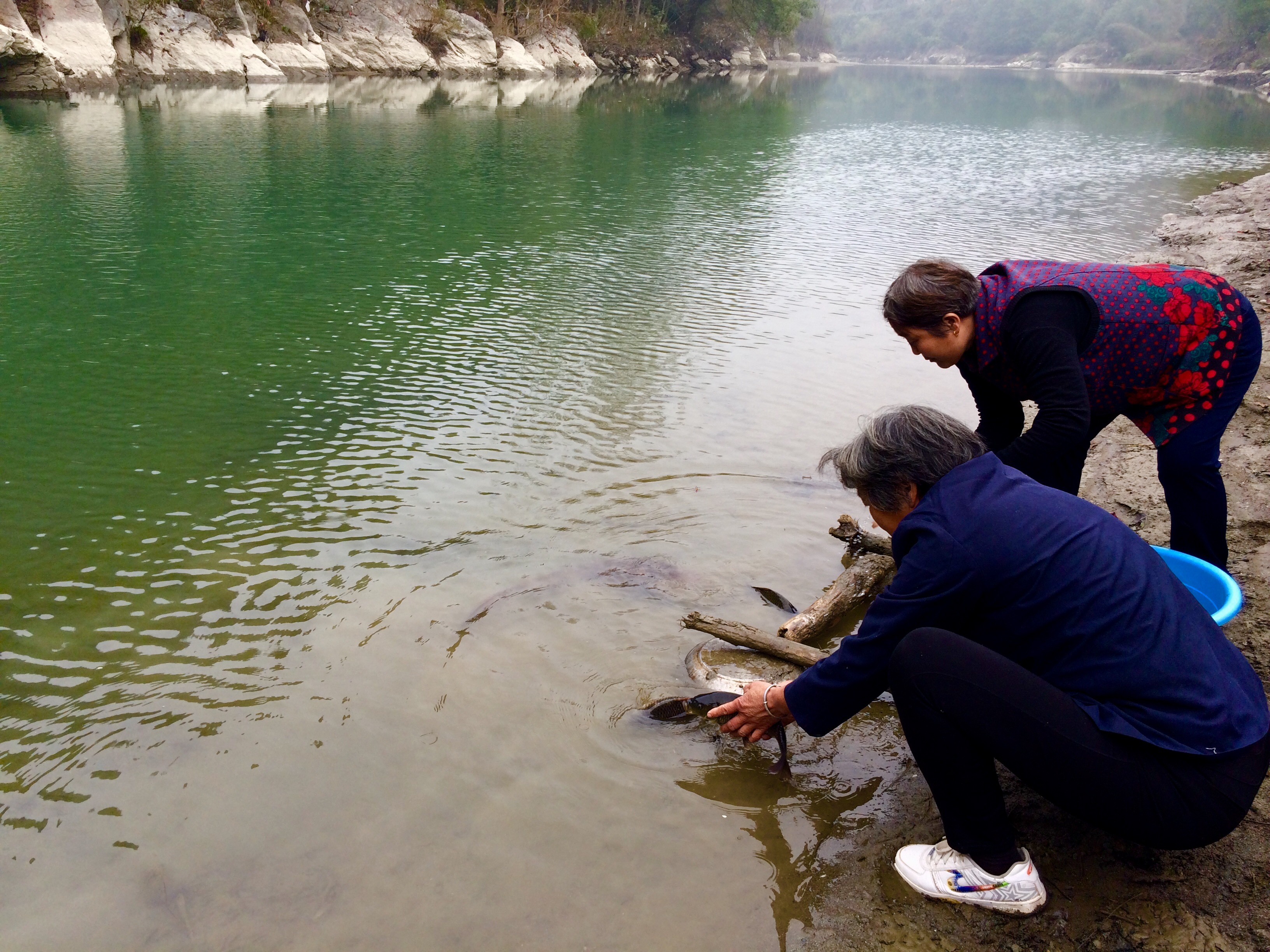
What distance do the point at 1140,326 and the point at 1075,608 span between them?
1469 millimetres

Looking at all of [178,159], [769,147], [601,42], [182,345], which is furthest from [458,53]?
[182,345]

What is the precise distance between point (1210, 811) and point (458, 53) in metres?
46.5

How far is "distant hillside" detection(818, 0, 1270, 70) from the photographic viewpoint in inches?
3255

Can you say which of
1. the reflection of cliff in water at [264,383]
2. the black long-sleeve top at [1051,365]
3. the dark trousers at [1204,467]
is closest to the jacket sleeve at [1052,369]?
the black long-sleeve top at [1051,365]

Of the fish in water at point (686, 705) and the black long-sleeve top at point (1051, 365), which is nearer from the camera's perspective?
the black long-sleeve top at point (1051, 365)

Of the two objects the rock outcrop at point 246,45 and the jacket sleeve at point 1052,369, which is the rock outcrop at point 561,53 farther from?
the jacket sleeve at point 1052,369

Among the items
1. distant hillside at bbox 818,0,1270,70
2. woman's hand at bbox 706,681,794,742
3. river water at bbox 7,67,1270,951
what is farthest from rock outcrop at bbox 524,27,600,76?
distant hillside at bbox 818,0,1270,70

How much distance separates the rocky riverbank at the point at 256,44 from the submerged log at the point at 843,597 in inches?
1112

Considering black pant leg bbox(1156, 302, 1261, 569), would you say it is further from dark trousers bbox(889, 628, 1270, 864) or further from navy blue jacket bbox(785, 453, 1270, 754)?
dark trousers bbox(889, 628, 1270, 864)

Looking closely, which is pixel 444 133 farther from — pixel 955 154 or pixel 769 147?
pixel 955 154

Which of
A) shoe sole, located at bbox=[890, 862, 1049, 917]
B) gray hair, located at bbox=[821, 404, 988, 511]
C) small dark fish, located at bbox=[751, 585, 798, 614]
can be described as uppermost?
gray hair, located at bbox=[821, 404, 988, 511]

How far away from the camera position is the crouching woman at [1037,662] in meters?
2.04

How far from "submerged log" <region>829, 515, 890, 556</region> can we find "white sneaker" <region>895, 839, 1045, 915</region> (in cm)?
205

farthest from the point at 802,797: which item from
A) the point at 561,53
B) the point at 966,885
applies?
the point at 561,53
